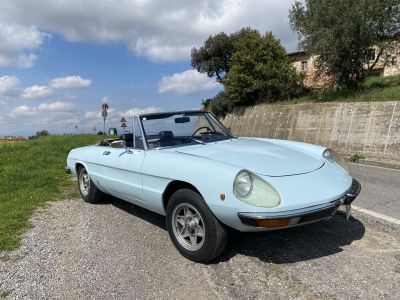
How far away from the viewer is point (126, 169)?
4512 mm

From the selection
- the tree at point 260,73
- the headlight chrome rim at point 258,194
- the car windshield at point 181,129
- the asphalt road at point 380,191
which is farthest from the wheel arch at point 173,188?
the tree at point 260,73

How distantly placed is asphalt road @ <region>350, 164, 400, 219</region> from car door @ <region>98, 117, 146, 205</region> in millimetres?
3267

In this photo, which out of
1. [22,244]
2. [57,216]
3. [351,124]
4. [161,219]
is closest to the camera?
[22,244]

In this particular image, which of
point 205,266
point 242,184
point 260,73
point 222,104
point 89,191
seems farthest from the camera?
point 222,104

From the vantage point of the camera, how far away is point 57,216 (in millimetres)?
5480

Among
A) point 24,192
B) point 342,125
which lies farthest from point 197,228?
point 342,125

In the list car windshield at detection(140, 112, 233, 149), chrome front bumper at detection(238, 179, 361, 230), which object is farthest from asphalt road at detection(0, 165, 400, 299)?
car windshield at detection(140, 112, 233, 149)

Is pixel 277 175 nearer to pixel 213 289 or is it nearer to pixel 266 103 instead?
pixel 213 289

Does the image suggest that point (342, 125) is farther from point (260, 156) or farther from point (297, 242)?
point (260, 156)

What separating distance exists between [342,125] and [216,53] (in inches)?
812

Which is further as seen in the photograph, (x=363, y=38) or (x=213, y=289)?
(x=363, y=38)

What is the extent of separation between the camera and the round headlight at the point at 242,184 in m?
3.24

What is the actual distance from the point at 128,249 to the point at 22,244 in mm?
1279

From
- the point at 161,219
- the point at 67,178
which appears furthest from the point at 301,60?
the point at 161,219
